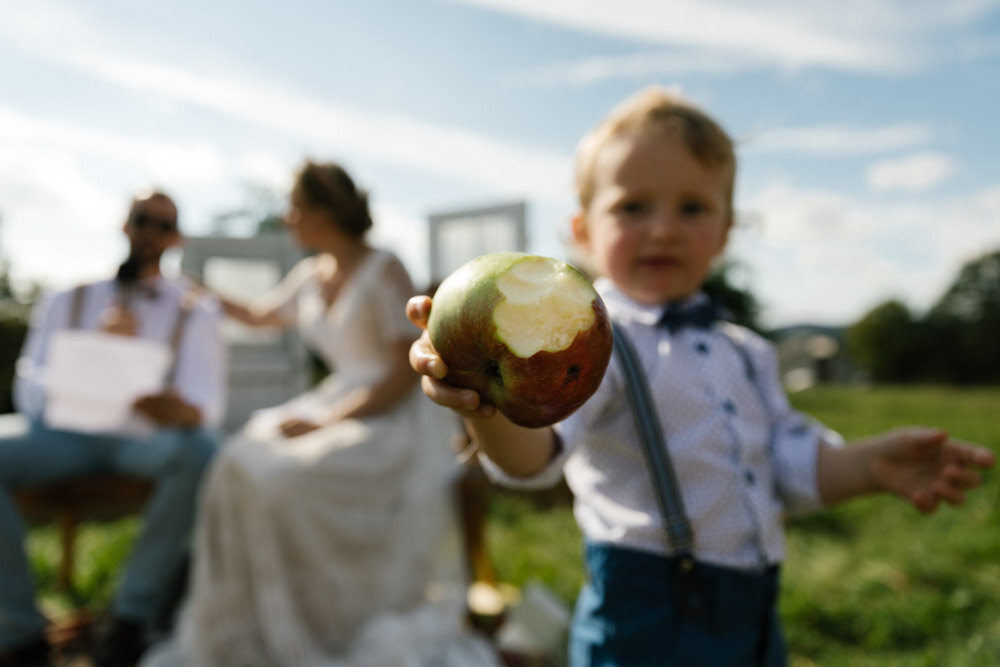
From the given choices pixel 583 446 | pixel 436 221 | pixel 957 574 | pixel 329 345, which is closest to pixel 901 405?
pixel 957 574

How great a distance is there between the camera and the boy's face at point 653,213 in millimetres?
1230

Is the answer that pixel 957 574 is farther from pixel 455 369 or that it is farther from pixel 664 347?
pixel 455 369

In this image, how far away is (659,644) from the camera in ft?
3.74

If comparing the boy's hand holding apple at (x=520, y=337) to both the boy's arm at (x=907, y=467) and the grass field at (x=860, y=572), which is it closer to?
the boy's arm at (x=907, y=467)

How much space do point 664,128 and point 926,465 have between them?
2.83 ft

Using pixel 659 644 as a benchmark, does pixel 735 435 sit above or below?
above

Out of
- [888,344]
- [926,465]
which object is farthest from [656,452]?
[888,344]

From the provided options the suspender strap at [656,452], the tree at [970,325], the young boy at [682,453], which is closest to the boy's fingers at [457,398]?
the young boy at [682,453]

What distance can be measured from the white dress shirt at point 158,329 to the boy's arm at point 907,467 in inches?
102

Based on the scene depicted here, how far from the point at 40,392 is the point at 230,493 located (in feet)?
3.83

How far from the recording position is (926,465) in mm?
1363

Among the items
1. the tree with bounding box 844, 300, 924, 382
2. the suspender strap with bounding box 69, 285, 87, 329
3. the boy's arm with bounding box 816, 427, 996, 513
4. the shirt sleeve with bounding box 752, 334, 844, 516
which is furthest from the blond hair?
the tree with bounding box 844, 300, 924, 382

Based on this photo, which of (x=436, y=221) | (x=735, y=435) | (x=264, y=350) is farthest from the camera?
(x=264, y=350)

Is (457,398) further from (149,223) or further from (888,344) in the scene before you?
(888,344)
